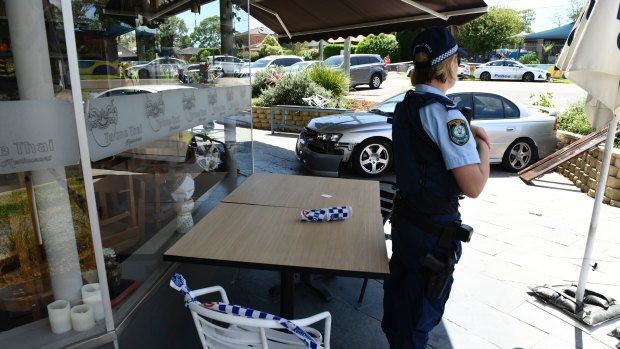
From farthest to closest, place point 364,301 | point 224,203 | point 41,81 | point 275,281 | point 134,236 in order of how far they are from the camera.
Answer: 1. point 275,281
2. point 364,301
3. point 224,203
4. point 134,236
5. point 41,81

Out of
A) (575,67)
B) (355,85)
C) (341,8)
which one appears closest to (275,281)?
(575,67)

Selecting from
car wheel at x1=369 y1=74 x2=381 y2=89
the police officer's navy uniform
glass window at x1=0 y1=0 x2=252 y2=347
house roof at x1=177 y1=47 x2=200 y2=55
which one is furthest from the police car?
the police officer's navy uniform

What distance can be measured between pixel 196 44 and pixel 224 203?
1628 millimetres

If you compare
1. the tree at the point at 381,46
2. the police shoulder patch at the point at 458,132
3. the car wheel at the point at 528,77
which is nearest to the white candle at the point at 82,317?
the police shoulder patch at the point at 458,132

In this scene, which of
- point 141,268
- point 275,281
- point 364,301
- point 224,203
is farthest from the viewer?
point 275,281

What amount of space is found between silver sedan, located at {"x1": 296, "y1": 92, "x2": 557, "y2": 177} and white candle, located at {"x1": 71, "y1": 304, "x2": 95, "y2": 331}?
191 inches

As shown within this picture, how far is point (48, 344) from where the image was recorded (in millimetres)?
1813

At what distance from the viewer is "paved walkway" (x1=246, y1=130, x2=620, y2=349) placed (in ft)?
9.46

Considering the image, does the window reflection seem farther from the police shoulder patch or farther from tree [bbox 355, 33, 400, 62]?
tree [bbox 355, 33, 400, 62]

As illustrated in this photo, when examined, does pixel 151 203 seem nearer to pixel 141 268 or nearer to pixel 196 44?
pixel 141 268

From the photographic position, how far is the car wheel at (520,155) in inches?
296

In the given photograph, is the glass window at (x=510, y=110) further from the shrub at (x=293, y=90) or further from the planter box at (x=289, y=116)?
the shrub at (x=293, y=90)

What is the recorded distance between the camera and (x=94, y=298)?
1969mm

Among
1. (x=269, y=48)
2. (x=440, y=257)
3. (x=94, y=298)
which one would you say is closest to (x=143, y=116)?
(x=94, y=298)
